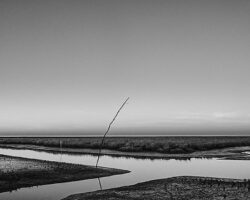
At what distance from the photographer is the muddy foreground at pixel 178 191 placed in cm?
1875

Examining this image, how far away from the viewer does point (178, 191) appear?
68.3 ft

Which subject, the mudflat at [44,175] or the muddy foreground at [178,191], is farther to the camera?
the mudflat at [44,175]

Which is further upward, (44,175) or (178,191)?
(44,175)

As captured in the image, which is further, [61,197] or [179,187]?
[179,187]

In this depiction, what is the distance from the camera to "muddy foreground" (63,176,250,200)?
1875cm

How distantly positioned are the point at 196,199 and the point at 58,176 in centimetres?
1270

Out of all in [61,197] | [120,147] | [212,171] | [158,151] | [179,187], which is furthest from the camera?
[120,147]

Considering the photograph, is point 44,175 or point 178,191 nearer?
point 178,191

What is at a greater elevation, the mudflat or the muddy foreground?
the mudflat

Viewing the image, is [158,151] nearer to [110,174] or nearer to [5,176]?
[110,174]

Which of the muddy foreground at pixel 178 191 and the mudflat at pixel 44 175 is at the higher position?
the mudflat at pixel 44 175

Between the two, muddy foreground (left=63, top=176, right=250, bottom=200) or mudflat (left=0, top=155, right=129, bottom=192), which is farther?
mudflat (left=0, top=155, right=129, bottom=192)

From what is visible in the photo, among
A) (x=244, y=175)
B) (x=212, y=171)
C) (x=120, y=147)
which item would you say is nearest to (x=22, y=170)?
(x=212, y=171)

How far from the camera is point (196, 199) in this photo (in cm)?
1817
